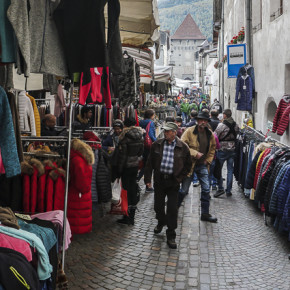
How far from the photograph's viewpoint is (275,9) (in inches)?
459

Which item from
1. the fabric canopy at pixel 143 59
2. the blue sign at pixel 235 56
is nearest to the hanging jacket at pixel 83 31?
the fabric canopy at pixel 143 59

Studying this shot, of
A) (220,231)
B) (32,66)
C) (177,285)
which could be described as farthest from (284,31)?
(32,66)

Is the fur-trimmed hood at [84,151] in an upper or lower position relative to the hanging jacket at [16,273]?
upper

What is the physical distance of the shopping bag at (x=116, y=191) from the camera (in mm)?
7388

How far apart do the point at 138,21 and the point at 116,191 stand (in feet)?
10.3

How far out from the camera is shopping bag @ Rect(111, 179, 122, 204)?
739 centimetres

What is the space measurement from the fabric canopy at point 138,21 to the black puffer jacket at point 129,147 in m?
1.86

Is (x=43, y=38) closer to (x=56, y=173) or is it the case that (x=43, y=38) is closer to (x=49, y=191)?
(x=56, y=173)

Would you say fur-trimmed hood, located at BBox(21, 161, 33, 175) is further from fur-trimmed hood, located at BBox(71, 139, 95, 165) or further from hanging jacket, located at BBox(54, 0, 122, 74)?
hanging jacket, located at BBox(54, 0, 122, 74)

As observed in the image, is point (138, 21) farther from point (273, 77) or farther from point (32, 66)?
point (273, 77)

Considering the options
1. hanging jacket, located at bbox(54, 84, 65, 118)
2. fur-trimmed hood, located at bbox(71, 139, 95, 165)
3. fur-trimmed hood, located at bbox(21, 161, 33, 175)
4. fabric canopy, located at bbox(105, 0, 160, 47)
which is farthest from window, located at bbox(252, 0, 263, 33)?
fur-trimmed hood, located at bbox(21, 161, 33, 175)

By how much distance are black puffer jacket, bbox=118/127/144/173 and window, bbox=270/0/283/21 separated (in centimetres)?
630

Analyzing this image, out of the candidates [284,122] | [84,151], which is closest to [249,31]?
[284,122]

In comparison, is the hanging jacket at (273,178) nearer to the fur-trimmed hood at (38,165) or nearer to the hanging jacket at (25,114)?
the fur-trimmed hood at (38,165)
